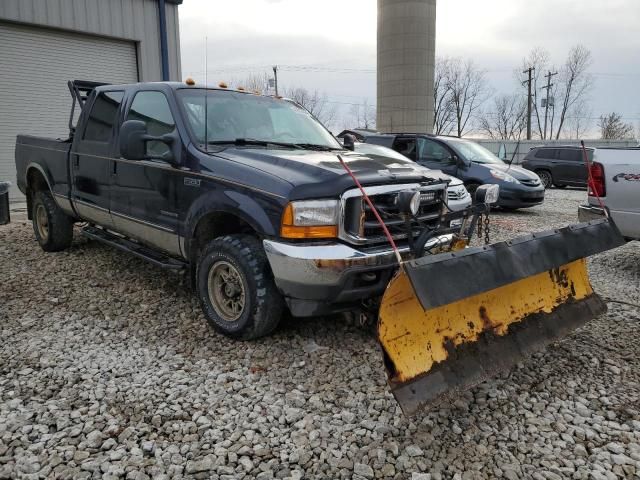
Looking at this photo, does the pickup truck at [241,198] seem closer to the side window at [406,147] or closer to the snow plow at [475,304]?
the snow plow at [475,304]

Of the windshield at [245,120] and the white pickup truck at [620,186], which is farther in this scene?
the white pickup truck at [620,186]

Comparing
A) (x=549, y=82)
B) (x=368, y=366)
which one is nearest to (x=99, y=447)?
(x=368, y=366)

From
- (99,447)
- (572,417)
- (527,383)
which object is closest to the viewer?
(99,447)

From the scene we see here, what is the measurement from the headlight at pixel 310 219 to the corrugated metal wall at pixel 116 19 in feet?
35.2

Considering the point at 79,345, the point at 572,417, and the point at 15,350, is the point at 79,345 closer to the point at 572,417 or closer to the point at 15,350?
the point at 15,350

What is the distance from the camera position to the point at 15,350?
12.1 ft

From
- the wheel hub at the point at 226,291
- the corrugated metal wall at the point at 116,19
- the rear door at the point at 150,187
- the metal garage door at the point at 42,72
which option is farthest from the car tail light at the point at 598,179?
the metal garage door at the point at 42,72

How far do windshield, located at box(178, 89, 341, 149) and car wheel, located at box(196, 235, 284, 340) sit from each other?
99cm

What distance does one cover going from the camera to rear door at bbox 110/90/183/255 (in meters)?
4.23

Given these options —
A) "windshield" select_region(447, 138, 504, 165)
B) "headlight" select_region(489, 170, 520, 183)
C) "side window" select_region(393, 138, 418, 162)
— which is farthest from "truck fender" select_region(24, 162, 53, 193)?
"headlight" select_region(489, 170, 520, 183)

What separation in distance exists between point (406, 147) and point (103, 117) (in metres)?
7.90

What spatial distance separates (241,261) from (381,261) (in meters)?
0.98

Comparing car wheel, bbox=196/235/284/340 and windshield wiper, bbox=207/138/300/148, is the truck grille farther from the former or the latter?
windshield wiper, bbox=207/138/300/148

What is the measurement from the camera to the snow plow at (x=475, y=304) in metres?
2.64
